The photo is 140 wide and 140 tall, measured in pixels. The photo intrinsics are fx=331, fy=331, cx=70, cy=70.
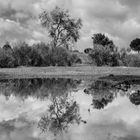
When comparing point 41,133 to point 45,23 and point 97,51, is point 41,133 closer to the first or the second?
point 97,51

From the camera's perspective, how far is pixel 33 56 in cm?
5525

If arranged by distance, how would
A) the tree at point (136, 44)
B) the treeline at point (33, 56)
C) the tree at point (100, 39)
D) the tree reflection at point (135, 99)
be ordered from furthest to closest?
the tree at point (136, 44)
the tree at point (100, 39)
the treeline at point (33, 56)
the tree reflection at point (135, 99)

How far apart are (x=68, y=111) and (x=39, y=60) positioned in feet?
137

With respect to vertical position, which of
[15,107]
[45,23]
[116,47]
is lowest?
[15,107]

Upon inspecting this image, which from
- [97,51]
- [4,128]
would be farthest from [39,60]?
[4,128]

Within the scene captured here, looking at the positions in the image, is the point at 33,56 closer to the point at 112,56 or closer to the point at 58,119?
the point at 112,56

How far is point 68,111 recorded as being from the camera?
14.3m

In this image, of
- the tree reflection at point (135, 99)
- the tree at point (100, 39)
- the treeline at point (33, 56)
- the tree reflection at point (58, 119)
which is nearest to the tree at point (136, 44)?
the tree at point (100, 39)

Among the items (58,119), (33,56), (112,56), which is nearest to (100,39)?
(112,56)

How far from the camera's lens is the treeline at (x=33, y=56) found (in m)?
53.2

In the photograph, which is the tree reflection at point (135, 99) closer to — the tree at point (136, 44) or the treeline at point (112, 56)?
the treeline at point (112, 56)

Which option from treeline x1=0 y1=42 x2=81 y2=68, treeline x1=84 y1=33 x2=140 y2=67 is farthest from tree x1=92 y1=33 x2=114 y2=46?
treeline x1=0 y1=42 x2=81 y2=68

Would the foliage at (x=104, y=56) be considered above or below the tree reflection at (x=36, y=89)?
above

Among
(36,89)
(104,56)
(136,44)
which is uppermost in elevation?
(136,44)
